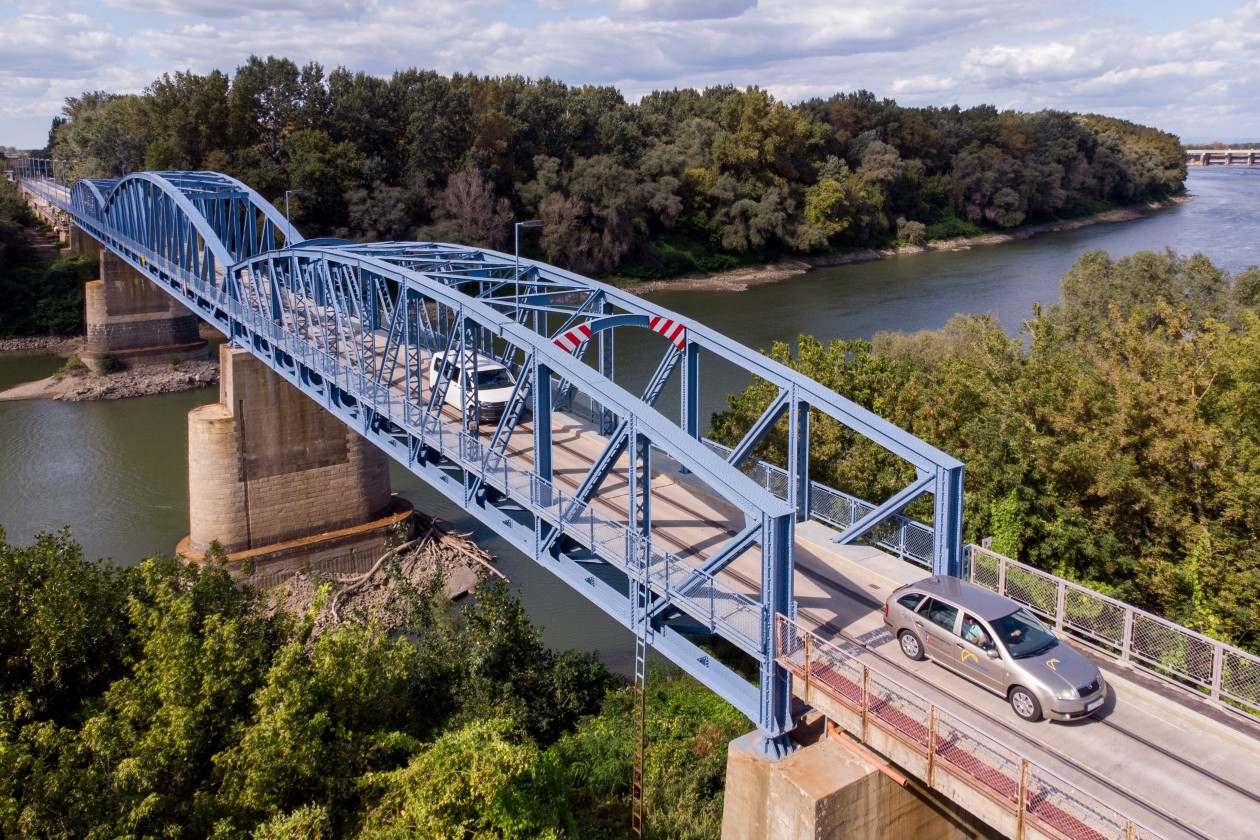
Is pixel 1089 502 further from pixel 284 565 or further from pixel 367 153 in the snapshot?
pixel 367 153

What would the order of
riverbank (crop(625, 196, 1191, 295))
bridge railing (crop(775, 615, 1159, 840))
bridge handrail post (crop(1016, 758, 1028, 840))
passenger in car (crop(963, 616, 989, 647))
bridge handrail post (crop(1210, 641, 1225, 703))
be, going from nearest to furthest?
bridge railing (crop(775, 615, 1159, 840))
bridge handrail post (crop(1016, 758, 1028, 840))
passenger in car (crop(963, 616, 989, 647))
bridge handrail post (crop(1210, 641, 1225, 703))
riverbank (crop(625, 196, 1191, 295))

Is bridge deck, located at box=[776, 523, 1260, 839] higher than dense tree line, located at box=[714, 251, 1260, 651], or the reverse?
dense tree line, located at box=[714, 251, 1260, 651]

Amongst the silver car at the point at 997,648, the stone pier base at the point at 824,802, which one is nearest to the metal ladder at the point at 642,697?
the stone pier base at the point at 824,802

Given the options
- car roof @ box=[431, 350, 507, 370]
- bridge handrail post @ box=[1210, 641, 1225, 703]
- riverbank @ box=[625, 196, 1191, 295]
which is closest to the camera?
bridge handrail post @ box=[1210, 641, 1225, 703]

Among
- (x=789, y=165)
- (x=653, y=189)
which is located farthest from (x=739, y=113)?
(x=653, y=189)

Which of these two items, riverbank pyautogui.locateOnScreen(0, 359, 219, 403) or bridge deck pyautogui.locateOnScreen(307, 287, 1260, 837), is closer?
bridge deck pyautogui.locateOnScreen(307, 287, 1260, 837)

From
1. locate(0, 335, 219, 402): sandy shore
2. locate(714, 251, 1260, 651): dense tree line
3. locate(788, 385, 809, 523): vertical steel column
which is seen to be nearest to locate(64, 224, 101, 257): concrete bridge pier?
locate(0, 335, 219, 402): sandy shore

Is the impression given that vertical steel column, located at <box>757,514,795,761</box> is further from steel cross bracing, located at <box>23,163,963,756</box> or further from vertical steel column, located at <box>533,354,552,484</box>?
vertical steel column, located at <box>533,354,552,484</box>
